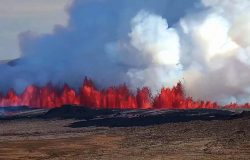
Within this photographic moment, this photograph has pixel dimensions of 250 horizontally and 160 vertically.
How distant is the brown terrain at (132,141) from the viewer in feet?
167

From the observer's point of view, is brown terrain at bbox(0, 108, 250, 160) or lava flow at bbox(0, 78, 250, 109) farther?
lava flow at bbox(0, 78, 250, 109)

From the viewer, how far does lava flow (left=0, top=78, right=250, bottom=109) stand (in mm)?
122688

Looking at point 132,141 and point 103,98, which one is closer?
point 132,141

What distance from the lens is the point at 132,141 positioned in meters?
64.1

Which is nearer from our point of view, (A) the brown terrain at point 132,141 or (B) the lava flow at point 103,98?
(A) the brown terrain at point 132,141

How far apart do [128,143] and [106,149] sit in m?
5.54

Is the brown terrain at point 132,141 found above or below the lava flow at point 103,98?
below

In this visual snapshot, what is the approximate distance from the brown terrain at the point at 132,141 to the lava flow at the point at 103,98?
37.8m

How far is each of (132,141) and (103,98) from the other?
6889 cm

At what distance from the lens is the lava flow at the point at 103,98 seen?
123 metres

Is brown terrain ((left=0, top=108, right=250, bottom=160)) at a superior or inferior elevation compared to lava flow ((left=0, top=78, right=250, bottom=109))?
inferior

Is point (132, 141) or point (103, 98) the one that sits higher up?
point (103, 98)

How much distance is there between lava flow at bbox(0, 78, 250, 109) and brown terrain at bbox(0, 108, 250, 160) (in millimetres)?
37827

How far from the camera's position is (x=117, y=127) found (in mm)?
85188
